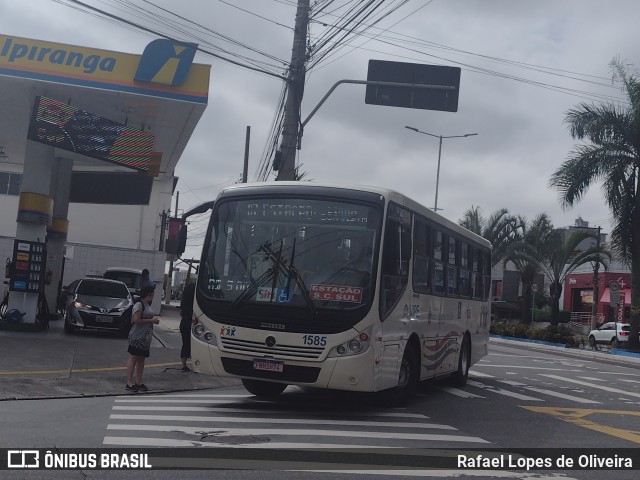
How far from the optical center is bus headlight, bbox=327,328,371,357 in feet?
36.9

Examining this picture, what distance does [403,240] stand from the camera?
41.1 ft

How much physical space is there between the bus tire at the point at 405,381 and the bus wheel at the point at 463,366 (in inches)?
141

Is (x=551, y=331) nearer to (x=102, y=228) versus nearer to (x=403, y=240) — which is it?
(x=102, y=228)

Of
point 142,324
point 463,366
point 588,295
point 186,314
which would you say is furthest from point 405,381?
point 588,295

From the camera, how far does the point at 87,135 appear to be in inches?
876

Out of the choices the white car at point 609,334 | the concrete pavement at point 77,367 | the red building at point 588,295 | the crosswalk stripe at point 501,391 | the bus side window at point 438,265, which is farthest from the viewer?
the red building at point 588,295

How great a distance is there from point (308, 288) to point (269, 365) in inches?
43.8

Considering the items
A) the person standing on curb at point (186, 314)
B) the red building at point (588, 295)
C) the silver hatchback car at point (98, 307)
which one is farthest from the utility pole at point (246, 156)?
the red building at point (588, 295)

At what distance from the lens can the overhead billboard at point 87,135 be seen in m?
22.0

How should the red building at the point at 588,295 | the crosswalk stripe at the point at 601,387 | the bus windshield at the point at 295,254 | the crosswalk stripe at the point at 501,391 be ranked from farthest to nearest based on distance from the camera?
the red building at the point at 588,295
the crosswalk stripe at the point at 601,387
the crosswalk stripe at the point at 501,391
the bus windshield at the point at 295,254

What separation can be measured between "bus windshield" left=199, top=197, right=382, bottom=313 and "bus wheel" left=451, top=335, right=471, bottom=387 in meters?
6.20

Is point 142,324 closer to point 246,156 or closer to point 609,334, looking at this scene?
point 246,156

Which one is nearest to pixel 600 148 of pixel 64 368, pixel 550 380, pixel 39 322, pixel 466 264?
pixel 550 380

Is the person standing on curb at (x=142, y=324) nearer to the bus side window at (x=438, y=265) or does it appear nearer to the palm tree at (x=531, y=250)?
the bus side window at (x=438, y=265)
